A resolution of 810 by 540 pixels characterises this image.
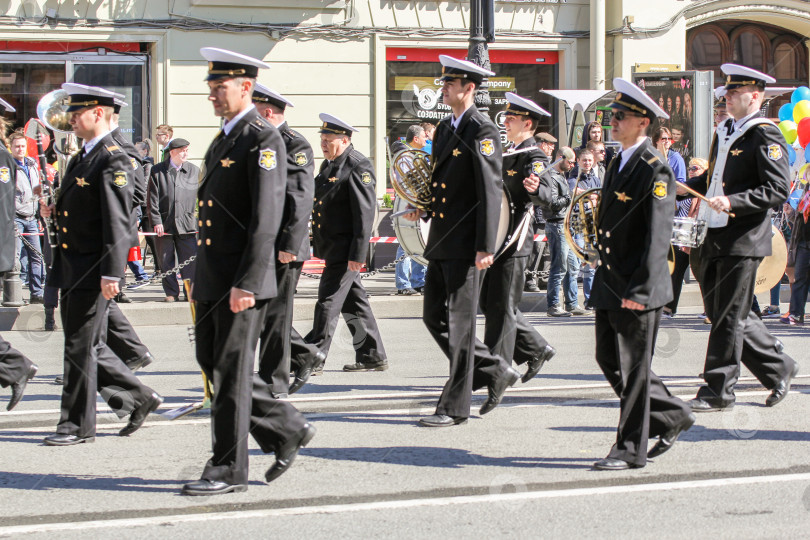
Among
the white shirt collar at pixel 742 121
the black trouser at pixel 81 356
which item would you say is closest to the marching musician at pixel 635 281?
the white shirt collar at pixel 742 121

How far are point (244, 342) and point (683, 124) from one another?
13.3 metres

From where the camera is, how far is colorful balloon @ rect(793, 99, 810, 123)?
15797 millimetres

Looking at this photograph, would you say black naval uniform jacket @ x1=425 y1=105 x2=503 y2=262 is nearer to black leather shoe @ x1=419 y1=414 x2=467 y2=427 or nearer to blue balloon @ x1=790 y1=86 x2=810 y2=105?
black leather shoe @ x1=419 y1=414 x2=467 y2=427

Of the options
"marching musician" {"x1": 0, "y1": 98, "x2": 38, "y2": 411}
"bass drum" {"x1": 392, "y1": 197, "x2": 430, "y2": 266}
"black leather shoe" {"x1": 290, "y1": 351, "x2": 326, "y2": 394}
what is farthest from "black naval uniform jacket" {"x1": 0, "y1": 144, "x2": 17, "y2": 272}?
"bass drum" {"x1": 392, "y1": 197, "x2": 430, "y2": 266}

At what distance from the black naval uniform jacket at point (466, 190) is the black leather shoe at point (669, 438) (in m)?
1.47

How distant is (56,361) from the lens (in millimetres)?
9336

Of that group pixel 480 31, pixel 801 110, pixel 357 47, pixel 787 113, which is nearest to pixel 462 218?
pixel 480 31

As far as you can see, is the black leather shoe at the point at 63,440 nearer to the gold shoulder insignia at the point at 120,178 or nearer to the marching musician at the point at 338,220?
the gold shoulder insignia at the point at 120,178

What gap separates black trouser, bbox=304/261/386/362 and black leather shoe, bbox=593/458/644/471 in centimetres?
294

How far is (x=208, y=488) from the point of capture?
5.10 m

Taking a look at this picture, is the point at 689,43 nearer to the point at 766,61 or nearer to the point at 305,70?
the point at 766,61

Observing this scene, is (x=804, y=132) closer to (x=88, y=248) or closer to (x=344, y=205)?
(x=344, y=205)

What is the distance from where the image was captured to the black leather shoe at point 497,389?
269 inches

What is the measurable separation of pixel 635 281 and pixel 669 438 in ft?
2.75
